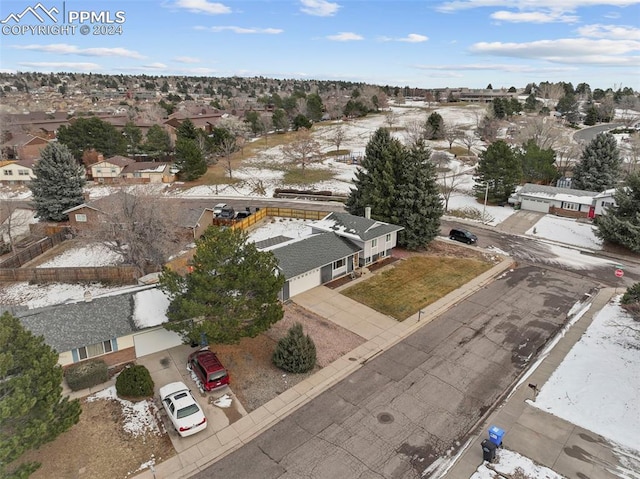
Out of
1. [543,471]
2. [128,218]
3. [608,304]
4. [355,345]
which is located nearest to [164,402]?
[355,345]

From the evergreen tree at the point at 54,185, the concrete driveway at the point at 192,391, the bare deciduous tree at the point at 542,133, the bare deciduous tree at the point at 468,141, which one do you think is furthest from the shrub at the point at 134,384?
the bare deciduous tree at the point at 468,141

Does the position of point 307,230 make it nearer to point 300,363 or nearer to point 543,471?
point 300,363

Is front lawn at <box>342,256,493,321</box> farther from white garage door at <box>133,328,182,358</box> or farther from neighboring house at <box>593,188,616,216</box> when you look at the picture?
neighboring house at <box>593,188,616,216</box>

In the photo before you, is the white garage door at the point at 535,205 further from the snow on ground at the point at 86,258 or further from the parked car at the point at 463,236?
the snow on ground at the point at 86,258

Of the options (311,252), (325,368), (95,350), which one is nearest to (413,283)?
(311,252)

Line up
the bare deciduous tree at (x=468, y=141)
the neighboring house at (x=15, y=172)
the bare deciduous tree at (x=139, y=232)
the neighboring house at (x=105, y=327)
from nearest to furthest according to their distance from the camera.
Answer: the neighboring house at (x=105, y=327), the bare deciduous tree at (x=139, y=232), the neighboring house at (x=15, y=172), the bare deciduous tree at (x=468, y=141)

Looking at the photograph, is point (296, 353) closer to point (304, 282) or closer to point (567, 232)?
point (304, 282)

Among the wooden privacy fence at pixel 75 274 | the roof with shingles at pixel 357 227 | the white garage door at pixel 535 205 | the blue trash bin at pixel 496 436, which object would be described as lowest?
the wooden privacy fence at pixel 75 274
